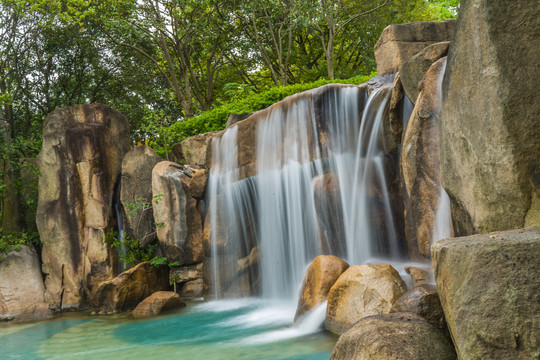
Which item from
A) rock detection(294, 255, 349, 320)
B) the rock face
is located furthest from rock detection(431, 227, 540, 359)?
the rock face

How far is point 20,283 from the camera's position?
10.6 metres

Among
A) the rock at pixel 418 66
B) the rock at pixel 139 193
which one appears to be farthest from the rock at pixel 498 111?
the rock at pixel 139 193

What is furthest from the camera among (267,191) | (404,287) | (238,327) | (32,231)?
(32,231)

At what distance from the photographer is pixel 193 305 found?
383 inches

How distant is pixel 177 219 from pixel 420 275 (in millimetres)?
6913

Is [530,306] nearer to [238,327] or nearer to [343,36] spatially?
[238,327]

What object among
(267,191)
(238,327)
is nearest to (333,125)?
(267,191)

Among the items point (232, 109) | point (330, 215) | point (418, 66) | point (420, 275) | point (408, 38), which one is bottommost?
point (420, 275)

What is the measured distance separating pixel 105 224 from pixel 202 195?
2562mm

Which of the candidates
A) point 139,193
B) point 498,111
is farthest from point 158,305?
point 498,111

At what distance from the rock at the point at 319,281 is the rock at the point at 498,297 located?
3.39m

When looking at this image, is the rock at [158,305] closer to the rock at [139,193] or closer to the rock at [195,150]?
the rock at [139,193]

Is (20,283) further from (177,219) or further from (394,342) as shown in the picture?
(394,342)

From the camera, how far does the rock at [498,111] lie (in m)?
3.45
